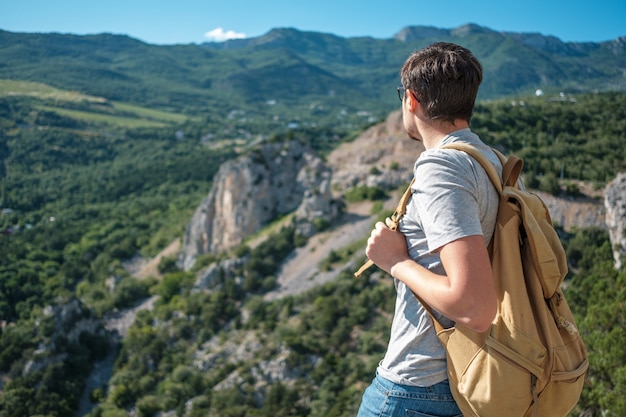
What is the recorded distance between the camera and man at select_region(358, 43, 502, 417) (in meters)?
2.21

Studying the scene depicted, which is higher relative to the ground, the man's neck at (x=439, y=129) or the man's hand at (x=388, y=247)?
the man's neck at (x=439, y=129)

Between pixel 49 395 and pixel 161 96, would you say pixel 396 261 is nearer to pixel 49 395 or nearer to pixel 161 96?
pixel 49 395

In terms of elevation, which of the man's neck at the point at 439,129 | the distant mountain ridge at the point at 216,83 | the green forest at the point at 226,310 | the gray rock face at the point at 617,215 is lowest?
the green forest at the point at 226,310

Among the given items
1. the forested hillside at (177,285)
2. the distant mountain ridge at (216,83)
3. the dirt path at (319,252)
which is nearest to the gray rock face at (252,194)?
the forested hillside at (177,285)

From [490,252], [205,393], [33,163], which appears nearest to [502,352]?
[490,252]

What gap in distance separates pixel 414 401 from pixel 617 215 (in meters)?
23.0

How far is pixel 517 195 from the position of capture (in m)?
2.37

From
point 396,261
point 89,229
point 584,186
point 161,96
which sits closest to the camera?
point 396,261

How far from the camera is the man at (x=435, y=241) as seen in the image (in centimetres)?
221

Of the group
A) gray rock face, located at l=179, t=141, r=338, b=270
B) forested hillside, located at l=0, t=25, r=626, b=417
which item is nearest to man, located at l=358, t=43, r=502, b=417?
forested hillside, located at l=0, t=25, r=626, b=417

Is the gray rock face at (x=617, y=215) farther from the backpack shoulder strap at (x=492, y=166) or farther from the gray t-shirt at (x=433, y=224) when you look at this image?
the gray t-shirt at (x=433, y=224)

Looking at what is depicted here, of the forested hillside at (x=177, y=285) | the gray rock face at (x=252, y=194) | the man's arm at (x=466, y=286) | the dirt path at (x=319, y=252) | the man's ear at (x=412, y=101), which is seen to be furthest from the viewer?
the gray rock face at (x=252, y=194)

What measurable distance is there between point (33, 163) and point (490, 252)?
85.8 metres

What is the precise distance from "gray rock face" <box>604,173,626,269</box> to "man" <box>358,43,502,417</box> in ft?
71.4
